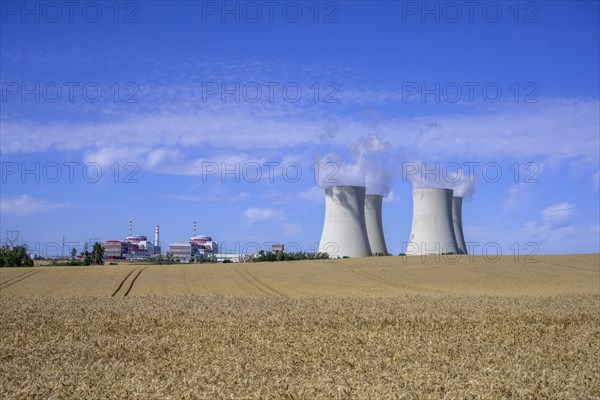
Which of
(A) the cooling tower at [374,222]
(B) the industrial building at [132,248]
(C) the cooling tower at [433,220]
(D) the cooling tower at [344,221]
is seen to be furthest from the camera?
(B) the industrial building at [132,248]

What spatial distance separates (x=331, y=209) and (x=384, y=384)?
99.5ft

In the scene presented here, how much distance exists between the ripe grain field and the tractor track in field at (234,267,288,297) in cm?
155

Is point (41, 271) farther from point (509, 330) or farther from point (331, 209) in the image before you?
point (509, 330)

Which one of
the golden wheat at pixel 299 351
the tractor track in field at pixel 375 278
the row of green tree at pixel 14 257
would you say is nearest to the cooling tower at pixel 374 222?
the tractor track in field at pixel 375 278

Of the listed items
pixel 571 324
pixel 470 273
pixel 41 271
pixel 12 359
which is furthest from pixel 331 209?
pixel 12 359

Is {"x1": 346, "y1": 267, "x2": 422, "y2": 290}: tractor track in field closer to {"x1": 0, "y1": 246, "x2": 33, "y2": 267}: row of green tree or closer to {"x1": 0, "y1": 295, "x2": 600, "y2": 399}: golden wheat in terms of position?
{"x1": 0, "y1": 295, "x2": 600, "y2": 399}: golden wheat

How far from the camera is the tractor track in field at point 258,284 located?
2639cm

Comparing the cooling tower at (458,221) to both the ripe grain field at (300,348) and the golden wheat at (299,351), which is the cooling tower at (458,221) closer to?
the ripe grain field at (300,348)

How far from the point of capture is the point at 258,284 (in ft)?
99.7

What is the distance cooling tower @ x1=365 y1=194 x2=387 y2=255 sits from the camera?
1704 inches

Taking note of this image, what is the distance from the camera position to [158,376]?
8016 millimetres

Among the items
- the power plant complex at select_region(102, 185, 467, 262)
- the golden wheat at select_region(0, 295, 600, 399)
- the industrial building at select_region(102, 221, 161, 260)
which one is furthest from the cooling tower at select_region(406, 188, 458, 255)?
the industrial building at select_region(102, 221, 161, 260)

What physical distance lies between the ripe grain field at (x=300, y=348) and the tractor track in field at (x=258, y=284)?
61.2 inches

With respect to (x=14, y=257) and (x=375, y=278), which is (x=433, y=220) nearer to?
(x=375, y=278)
